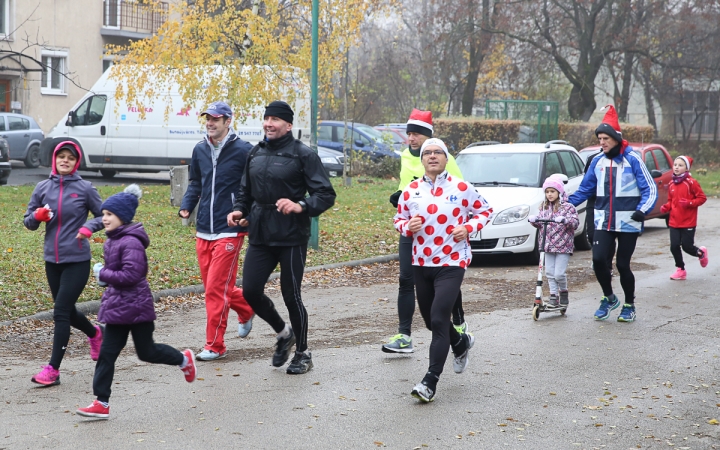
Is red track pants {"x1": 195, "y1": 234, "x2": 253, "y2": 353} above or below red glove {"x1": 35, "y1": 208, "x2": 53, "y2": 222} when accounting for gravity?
below

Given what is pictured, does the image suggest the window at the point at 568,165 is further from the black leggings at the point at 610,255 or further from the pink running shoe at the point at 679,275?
the black leggings at the point at 610,255

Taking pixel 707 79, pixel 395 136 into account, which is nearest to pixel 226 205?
pixel 395 136

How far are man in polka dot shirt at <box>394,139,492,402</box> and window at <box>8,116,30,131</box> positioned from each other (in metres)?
24.0

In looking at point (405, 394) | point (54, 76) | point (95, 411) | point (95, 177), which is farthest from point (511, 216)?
point (54, 76)

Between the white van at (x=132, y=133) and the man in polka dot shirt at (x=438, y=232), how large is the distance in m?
17.1

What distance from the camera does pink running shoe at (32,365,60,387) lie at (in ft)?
21.1

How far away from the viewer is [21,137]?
90.9ft

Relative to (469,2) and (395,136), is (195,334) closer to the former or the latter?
(395,136)

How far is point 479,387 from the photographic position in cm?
656

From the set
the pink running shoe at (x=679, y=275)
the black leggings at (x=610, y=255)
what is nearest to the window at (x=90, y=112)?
the pink running shoe at (x=679, y=275)

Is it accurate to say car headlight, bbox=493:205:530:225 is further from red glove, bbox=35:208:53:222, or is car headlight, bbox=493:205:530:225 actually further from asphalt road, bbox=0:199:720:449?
red glove, bbox=35:208:53:222

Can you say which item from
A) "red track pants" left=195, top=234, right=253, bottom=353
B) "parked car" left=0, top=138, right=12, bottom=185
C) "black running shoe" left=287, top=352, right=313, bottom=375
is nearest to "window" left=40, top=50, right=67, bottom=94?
"parked car" left=0, top=138, right=12, bottom=185

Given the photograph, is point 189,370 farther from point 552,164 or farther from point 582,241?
point 582,241

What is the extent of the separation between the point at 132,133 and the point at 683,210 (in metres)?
15.2
